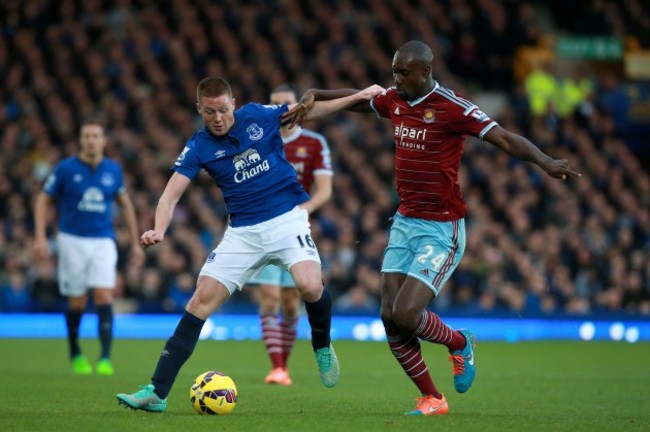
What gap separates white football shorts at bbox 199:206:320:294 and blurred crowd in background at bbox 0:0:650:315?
10.6m

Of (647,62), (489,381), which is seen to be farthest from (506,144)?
(647,62)

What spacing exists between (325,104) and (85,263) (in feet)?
17.3

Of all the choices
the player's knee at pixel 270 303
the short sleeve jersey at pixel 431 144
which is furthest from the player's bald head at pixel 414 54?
the player's knee at pixel 270 303

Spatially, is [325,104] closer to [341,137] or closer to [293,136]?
[293,136]

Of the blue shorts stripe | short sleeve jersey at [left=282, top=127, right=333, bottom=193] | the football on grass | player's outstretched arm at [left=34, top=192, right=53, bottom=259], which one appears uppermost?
short sleeve jersey at [left=282, top=127, right=333, bottom=193]

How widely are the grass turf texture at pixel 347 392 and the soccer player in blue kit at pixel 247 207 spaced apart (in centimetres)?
59

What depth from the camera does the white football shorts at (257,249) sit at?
905 cm

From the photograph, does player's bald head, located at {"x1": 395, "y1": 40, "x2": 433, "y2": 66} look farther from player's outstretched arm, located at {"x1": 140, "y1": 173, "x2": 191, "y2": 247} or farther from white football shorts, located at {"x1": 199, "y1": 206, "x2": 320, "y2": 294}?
player's outstretched arm, located at {"x1": 140, "y1": 173, "x2": 191, "y2": 247}

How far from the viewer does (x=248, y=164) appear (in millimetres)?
9148

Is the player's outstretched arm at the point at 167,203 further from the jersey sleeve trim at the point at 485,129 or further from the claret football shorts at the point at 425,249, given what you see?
the jersey sleeve trim at the point at 485,129

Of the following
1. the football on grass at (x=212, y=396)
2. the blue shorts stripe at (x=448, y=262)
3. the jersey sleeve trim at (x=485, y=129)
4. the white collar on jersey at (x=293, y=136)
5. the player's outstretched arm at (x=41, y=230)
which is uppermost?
the white collar on jersey at (x=293, y=136)

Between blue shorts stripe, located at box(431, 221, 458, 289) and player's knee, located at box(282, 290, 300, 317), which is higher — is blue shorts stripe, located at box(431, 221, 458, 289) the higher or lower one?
the higher one

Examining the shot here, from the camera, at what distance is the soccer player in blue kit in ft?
29.2

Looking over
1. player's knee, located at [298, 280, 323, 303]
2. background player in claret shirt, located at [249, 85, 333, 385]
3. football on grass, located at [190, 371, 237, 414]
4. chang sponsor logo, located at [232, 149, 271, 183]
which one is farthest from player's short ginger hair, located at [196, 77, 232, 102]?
background player in claret shirt, located at [249, 85, 333, 385]
